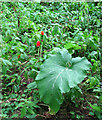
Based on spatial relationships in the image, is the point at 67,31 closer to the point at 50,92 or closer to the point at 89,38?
the point at 89,38

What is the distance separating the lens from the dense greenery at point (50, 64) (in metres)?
1.71

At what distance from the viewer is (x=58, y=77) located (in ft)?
5.41

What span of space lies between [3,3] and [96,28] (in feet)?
7.51

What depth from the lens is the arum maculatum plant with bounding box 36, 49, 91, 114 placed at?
62.5 inches

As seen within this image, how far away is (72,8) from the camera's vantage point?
392cm

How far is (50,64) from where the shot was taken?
5.89ft

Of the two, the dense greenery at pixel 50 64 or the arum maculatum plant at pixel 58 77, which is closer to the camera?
the arum maculatum plant at pixel 58 77

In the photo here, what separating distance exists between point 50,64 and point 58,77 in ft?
0.68

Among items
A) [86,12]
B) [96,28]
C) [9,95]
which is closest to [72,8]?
[86,12]

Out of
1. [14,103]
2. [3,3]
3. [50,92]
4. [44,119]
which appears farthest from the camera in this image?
[3,3]

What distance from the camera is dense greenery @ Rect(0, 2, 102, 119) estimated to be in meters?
1.71

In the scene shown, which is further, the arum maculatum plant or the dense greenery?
the dense greenery

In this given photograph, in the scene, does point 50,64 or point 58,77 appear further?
point 50,64

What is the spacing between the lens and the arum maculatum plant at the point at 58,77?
1.59 metres
